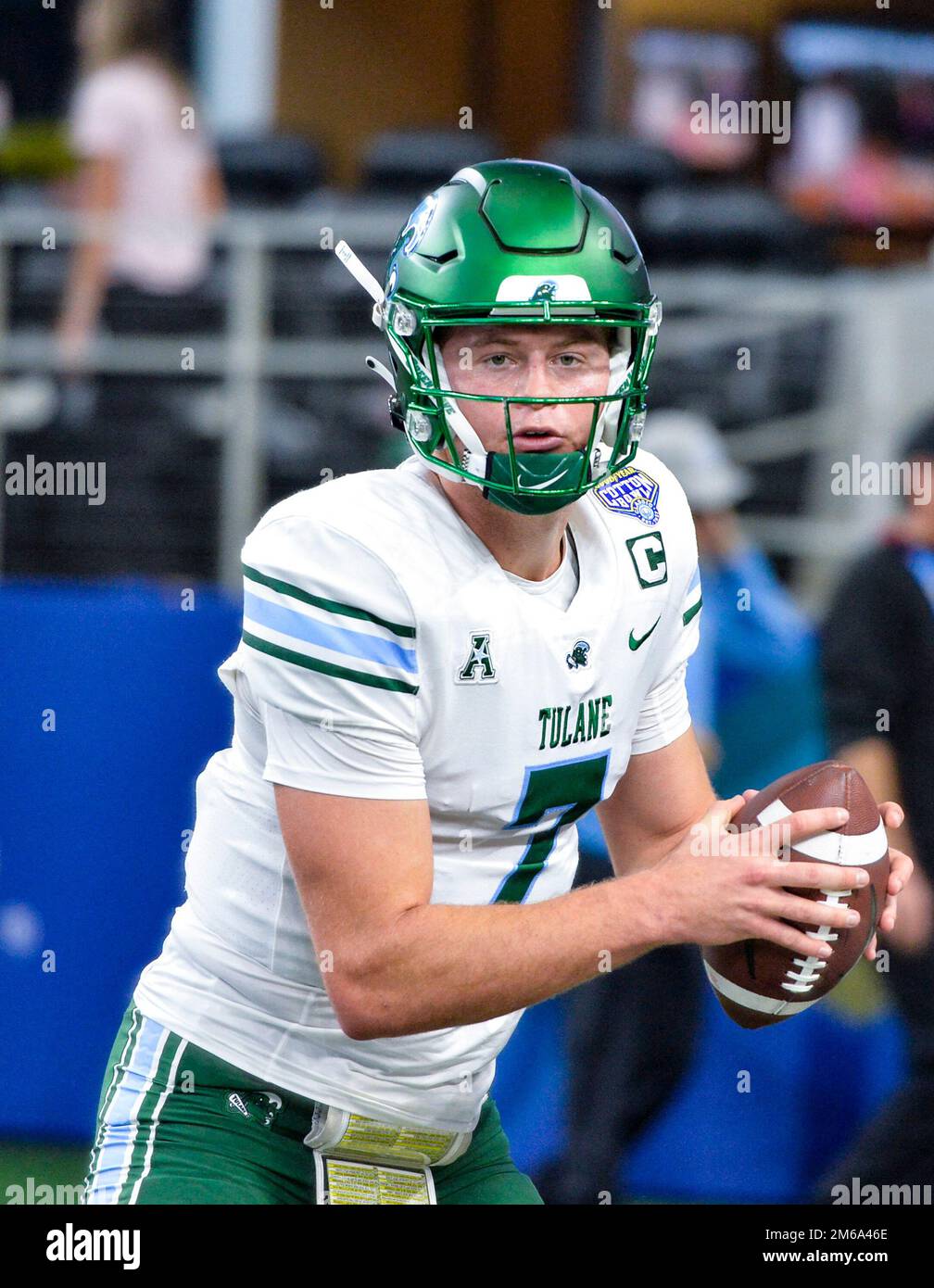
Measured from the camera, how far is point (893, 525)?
14.6 ft

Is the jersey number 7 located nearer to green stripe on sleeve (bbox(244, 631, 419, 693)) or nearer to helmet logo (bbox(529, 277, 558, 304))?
green stripe on sleeve (bbox(244, 631, 419, 693))

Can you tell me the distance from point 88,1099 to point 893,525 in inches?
98.5

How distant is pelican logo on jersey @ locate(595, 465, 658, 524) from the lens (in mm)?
Answer: 2461

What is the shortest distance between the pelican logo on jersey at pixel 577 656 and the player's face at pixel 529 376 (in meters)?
0.24

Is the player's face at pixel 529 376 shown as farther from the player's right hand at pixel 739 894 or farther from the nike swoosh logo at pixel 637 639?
the player's right hand at pixel 739 894

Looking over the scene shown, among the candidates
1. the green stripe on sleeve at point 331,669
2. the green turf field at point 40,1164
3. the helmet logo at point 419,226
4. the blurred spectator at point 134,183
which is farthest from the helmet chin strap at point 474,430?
the blurred spectator at point 134,183

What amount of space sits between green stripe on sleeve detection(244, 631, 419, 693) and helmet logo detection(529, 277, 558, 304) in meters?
0.48

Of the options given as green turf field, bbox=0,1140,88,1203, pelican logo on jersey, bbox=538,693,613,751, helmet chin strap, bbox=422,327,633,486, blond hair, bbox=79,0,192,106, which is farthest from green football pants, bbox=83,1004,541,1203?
blond hair, bbox=79,0,192,106

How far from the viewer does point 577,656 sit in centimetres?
A: 227

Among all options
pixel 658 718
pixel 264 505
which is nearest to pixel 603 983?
pixel 264 505

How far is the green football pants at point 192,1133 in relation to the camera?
87.7 inches

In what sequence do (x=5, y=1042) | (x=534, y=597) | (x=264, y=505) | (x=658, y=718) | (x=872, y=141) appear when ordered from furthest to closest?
1. (x=872, y=141)
2. (x=264, y=505)
3. (x=5, y=1042)
4. (x=658, y=718)
5. (x=534, y=597)
